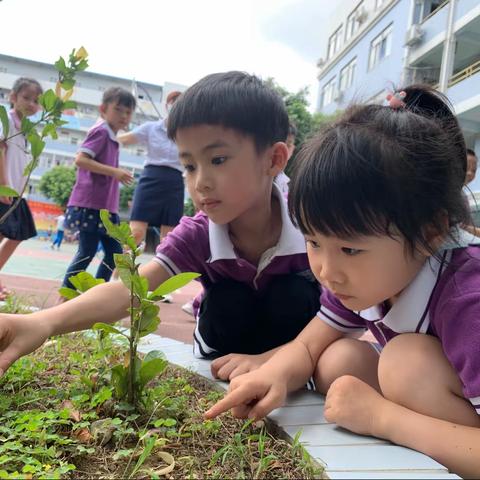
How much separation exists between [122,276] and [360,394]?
53 cm

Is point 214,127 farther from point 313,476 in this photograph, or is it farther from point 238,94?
point 313,476

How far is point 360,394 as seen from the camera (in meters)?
0.97

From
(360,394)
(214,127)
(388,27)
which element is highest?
(388,27)

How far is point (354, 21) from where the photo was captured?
19.8 metres

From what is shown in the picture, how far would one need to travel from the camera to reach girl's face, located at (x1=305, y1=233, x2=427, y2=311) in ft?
3.00

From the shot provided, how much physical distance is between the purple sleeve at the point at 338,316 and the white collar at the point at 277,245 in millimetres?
245

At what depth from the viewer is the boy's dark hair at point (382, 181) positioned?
907mm

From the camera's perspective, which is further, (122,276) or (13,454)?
(122,276)

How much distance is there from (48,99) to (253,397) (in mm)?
959

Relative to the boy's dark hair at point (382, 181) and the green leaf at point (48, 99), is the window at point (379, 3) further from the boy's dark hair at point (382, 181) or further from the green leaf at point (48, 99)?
the boy's dark hair at point (382, 181)

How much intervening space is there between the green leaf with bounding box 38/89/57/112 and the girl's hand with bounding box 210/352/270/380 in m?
0.86

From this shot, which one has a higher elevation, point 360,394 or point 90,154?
point 90,154

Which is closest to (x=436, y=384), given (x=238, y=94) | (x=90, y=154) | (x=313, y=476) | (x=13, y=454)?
(x=313, y=476)

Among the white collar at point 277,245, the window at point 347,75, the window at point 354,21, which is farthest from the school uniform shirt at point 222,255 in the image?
the window at point 354,21
